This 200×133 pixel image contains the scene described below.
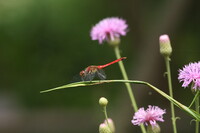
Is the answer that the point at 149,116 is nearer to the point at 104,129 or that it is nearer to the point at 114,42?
the point at 104,129

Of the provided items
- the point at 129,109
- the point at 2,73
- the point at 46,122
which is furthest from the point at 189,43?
the point at 2,73

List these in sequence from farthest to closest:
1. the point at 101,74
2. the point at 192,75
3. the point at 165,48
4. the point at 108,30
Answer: the point at 108,30
the point at 165,48
the point at 101,74
the point at 192,75

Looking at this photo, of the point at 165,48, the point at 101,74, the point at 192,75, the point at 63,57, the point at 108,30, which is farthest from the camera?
the point at 63,57

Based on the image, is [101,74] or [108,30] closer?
[101,74]

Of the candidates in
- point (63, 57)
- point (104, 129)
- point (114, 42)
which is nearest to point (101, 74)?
point (104, 129)

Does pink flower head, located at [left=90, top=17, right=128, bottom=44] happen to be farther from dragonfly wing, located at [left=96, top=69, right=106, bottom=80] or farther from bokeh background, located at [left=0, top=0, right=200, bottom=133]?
bokeh background, located at [left=0, top=0, right=200, bottom=133]

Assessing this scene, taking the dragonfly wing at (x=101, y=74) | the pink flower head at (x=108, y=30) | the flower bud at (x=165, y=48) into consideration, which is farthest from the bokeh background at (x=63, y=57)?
the dragonfly wing at (x=101, y=74)

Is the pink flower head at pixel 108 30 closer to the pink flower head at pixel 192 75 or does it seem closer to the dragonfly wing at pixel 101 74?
the dragonfly wing at pixel 101 74
